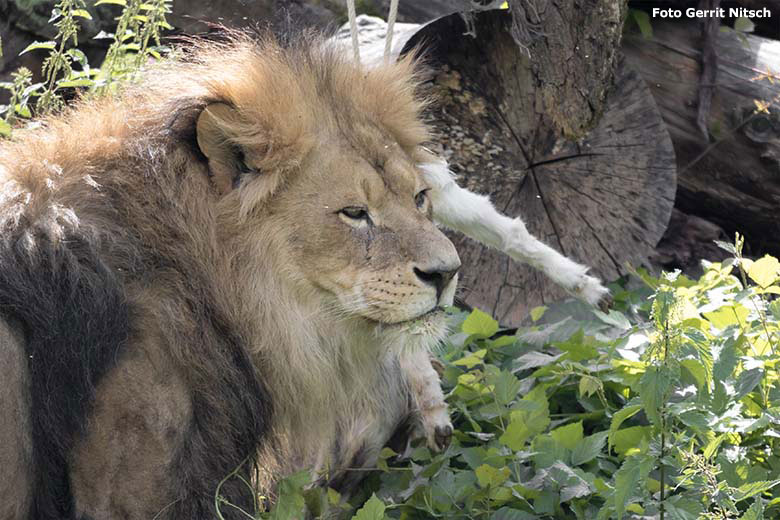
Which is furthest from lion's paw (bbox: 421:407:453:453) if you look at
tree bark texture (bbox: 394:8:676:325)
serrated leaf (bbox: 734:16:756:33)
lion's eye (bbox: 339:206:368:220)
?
serrated leaf (bbox: 734:16:756:33)

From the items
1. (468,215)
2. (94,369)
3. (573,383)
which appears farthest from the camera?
(468,215)

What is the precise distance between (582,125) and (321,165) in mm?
1545

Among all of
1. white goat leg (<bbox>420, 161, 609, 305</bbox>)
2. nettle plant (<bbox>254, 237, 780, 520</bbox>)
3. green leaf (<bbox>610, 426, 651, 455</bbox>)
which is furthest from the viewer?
white goat leg (<bbox>420, 161, 609, 305</bbox>)

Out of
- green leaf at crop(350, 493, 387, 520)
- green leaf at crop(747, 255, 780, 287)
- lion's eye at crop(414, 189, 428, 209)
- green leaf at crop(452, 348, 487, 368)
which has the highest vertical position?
lion's eye at crop(414, 189, 428, 209)

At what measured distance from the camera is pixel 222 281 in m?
2.58

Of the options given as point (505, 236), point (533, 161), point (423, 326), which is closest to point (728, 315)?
point (505, 236)

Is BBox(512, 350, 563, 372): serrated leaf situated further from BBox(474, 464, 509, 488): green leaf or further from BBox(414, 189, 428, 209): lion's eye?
BBox(414, 189, 428, 209): lion's eye

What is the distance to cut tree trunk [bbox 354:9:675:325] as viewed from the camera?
4234 mm

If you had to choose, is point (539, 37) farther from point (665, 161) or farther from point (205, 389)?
point (205, 389)

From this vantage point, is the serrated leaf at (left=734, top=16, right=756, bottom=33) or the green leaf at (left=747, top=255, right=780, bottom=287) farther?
the serrated leaf at (left=734, top=16, right=756, bottom=33)

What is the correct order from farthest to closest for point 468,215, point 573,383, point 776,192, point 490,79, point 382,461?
point 776,192 → point 490,79 → point 468,215 → point 573,383 → point 382,461

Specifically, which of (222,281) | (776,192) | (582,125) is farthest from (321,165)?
(776,192)

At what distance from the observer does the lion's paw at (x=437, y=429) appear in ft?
10.1

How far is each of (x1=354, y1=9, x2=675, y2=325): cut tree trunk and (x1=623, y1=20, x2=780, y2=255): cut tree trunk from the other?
1.52 feet
